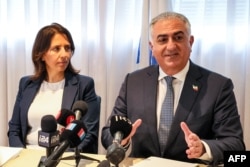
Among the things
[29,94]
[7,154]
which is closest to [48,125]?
[7,154]

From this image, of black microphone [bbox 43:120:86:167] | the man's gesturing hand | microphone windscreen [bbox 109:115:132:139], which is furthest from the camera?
the man's gesturing hand

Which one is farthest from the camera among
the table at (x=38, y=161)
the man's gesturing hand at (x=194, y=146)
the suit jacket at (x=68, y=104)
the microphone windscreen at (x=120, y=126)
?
the suit jacket at (x=68, y=104)

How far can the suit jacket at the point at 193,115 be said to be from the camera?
1.74 meters

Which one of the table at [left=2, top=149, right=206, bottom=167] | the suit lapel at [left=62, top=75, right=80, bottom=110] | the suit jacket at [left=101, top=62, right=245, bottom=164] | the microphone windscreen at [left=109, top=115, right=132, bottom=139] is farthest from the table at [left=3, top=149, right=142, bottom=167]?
the suit lapel at [left=62, top=75, right=80, bottom=110]

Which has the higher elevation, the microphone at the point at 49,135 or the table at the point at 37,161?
the microphone at the point at 49,135

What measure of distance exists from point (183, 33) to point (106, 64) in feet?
4.30

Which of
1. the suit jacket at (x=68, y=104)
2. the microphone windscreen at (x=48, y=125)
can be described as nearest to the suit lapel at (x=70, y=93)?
the suit jacket at (x=68, y=104)

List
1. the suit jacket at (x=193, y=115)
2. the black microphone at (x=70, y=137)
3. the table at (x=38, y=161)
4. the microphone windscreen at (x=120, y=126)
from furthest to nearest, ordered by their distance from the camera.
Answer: the suit jacket at (x=193, y=115) < the table at (x=38, y=161) < the microphone windscreen at (x=120, y=126) < the black microphone at (x=70, y=137)

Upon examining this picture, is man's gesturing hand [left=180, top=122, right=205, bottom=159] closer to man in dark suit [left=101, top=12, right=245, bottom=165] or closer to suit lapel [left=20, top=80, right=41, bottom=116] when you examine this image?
man in dark suit [left=101, top=12, right=245, bottom=165]

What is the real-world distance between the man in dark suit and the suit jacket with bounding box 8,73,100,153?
1.09 feet

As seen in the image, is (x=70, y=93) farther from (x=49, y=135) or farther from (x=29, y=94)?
(x=49, y=135)

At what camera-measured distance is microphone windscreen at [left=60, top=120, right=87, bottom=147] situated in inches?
48.1

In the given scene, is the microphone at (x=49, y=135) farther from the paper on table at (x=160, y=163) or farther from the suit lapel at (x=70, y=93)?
the suit lapel at (x=70, y=93)

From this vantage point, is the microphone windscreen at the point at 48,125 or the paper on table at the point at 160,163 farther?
the paper on table at the point at 160,163
